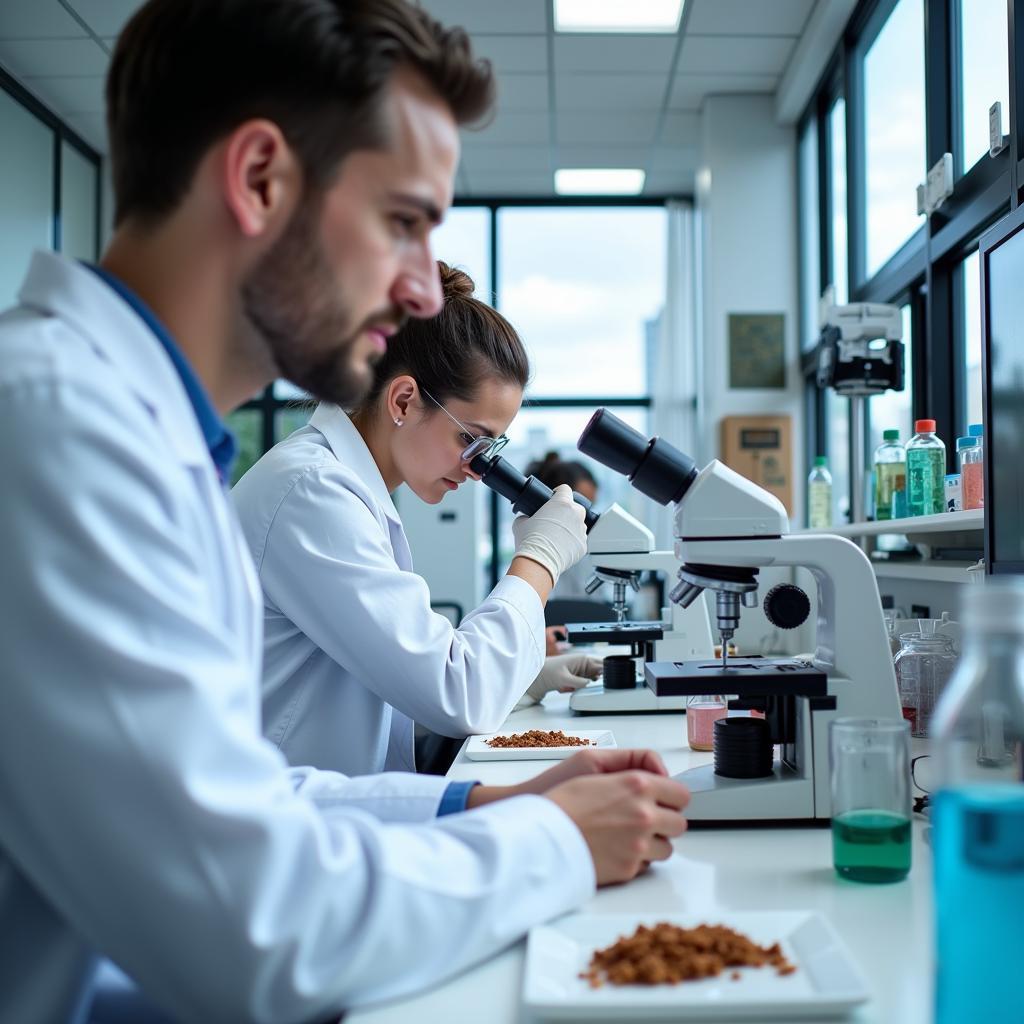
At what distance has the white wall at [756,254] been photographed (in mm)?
4539

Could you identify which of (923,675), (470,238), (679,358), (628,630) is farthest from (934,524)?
(470,238)

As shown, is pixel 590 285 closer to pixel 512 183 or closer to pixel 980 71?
pixel 512 183

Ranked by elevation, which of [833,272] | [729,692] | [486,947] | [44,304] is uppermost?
[833,272]

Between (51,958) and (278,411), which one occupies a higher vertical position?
(278,411)

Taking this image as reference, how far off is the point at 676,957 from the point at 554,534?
109 centimetres

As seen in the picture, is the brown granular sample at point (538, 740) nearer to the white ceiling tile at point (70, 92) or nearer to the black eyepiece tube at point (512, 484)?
the black eyepiece tube at point (512, 484)

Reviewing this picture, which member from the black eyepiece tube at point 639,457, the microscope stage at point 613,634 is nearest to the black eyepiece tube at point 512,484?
the microscope stage at point 613,634

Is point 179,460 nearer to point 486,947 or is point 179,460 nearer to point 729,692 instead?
point 486,947

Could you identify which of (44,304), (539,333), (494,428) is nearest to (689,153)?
(539,333)

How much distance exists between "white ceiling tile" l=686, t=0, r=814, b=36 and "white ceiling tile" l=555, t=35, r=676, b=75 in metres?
0.16

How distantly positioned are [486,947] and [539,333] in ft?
16.6

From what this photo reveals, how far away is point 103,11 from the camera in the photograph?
3.61 m

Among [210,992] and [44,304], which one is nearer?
[210,992]

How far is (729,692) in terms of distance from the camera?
109 centimetres
